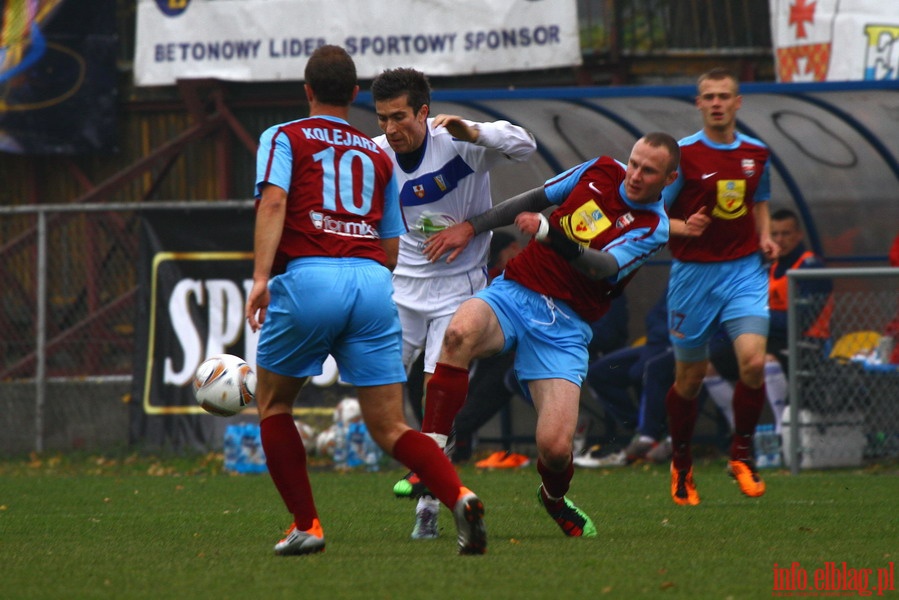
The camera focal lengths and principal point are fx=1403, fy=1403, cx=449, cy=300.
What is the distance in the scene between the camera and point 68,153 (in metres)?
15.7

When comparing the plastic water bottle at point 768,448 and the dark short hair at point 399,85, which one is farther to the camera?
the plastic water bottle at point 768,448

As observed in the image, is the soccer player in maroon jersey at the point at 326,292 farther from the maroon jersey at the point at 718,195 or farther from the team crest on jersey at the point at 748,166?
the team crest on jersey at the point at 748,166

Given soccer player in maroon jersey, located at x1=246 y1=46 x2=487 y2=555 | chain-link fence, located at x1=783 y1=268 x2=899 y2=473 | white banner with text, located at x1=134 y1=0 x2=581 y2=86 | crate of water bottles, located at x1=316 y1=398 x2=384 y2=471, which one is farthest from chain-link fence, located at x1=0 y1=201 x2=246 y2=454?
soccer player in maroon jersey, located at x1=246 y1=46 x2=487 y2=555

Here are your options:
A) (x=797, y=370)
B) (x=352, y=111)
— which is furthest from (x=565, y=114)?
(x=797, y=370)

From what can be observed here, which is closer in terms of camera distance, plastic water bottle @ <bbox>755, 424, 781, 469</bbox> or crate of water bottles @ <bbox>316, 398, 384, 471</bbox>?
plastic water bottle @ <bbox>755, 424, 781, 469</bbox>

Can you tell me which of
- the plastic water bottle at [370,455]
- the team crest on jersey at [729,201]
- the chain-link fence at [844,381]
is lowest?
the plastic water bottle at [370,455]

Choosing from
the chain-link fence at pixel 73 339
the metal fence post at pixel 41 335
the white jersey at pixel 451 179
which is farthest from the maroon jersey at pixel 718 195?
the metal fence post at pixel 41 335

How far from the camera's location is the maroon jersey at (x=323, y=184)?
5.74 m

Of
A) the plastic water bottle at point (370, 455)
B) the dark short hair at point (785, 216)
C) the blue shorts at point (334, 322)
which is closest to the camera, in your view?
the blue shorts at point (334, 322)

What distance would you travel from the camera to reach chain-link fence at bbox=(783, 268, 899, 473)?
10734 millimetres

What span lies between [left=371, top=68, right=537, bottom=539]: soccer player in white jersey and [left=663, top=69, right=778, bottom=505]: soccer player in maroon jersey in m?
1.44

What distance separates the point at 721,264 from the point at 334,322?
133 inches

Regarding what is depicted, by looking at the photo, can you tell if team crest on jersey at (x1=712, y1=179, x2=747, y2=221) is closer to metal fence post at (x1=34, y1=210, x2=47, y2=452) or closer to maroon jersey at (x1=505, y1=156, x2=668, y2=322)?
maroon jersey at (x1=505, y1=156, x2=668, y2=322)

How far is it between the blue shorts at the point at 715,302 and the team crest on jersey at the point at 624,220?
5.88ft
